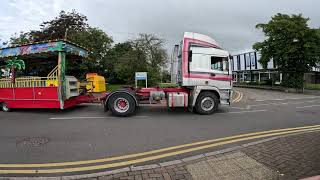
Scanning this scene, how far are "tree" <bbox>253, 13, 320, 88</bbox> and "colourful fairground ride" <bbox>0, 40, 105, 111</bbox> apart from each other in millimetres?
23788

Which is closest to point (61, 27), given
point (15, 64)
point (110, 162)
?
point (15, 64)

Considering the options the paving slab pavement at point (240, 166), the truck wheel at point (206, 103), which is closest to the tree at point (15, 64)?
the truck wheel at point (206, 103)

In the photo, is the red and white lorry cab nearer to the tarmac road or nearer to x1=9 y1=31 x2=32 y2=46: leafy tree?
the tarmac road

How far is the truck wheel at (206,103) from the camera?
12.6m

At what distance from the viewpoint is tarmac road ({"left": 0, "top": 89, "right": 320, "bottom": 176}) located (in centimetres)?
664

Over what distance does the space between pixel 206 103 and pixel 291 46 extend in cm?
2121

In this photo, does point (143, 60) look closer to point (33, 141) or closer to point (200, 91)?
point (200, 91)

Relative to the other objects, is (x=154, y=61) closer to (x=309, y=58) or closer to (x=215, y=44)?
(x=309, y=58)

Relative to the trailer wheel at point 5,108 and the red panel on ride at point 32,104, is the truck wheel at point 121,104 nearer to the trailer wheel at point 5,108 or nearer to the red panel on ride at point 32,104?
the red panel on ride at point 32,104

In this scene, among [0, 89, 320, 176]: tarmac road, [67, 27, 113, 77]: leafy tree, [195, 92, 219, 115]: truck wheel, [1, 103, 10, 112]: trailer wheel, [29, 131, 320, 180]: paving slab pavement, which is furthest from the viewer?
[67, 27, 113, 77]: leafy tree

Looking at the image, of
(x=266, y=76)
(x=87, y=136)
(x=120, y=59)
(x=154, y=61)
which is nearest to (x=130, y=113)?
(x=87, y=136)

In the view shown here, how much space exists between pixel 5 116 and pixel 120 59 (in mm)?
22932

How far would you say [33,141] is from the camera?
24.8 feet

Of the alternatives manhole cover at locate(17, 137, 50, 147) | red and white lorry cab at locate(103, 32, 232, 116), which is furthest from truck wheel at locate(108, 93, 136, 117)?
manhole cover at locate(17, 137, 50, 147)
